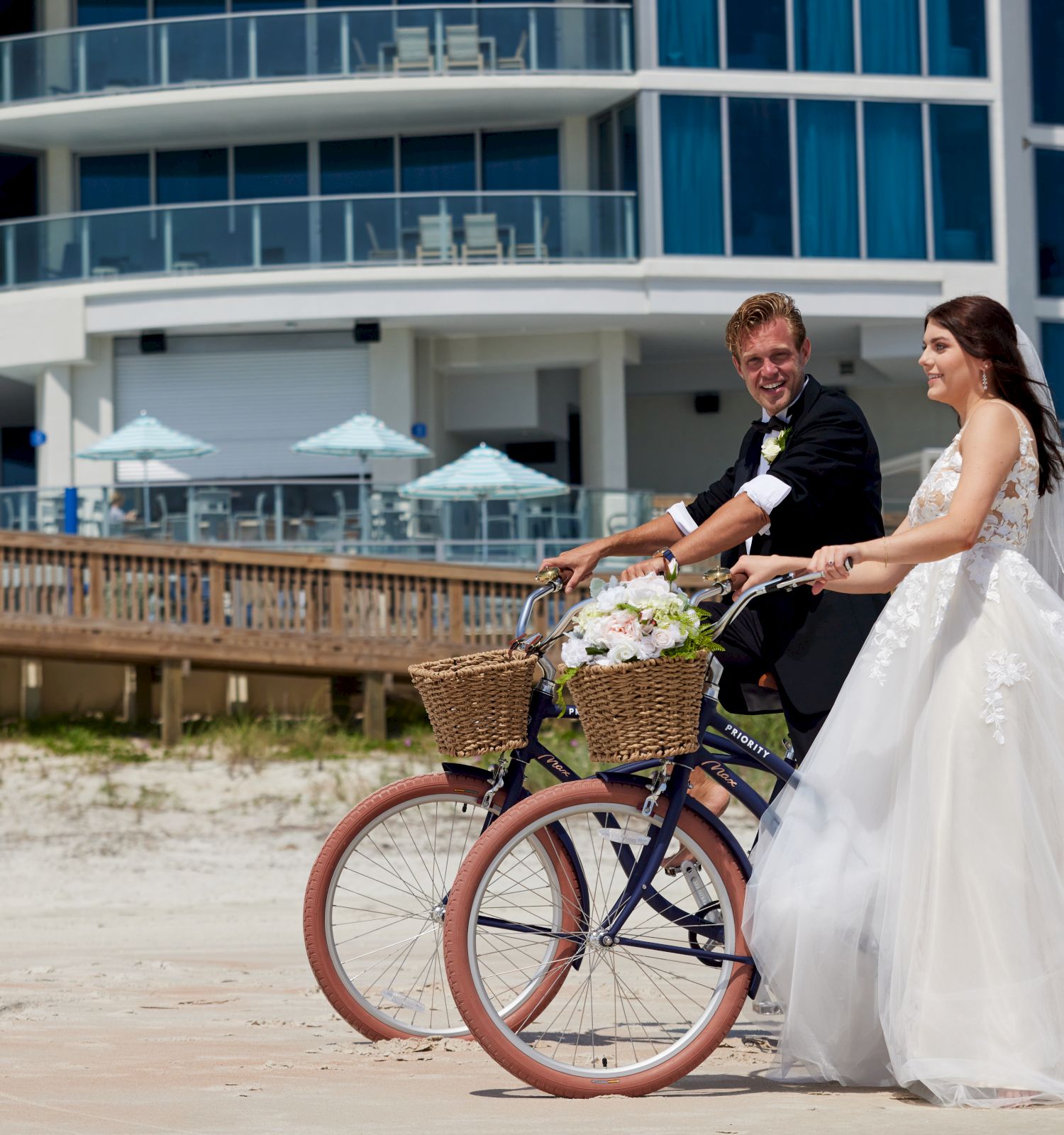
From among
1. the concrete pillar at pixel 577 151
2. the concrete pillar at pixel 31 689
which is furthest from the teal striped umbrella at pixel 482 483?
the concrete pillar at pixel 577 151

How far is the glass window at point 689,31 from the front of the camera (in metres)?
21.4

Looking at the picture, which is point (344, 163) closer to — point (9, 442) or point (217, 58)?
point (217, 58)

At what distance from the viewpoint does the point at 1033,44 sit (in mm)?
23812

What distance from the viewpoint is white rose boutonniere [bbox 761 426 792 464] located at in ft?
15.3

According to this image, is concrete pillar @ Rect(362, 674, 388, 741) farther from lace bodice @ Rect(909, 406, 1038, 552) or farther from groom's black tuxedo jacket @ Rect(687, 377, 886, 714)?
lace bodice @ Rect(909, 406, 1038, 552)

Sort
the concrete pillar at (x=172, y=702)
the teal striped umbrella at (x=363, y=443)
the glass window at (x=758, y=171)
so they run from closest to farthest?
the concrete pillar at (x=172, y=702) < the teal striped umbrella at (x=363, y=443) < the glass window at (x=758, y=171)

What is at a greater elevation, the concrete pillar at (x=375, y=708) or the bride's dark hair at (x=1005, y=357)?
the bride's dark hair at (x=1005, y=357)

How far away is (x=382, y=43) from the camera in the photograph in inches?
870

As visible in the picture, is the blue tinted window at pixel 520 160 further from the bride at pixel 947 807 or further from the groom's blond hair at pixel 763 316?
the bride at pixel 947 807

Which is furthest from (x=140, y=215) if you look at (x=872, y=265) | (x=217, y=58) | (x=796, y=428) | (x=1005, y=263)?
(x=796, y=428)

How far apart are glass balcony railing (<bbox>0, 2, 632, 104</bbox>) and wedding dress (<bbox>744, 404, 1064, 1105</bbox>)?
62.3ft

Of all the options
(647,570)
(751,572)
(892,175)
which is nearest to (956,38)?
(892,175)

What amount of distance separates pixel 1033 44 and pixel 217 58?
38.9 feet

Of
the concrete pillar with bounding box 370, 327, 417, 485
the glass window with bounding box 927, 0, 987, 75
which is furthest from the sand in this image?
the glass window with bounding box 927, 0, 987, 75
